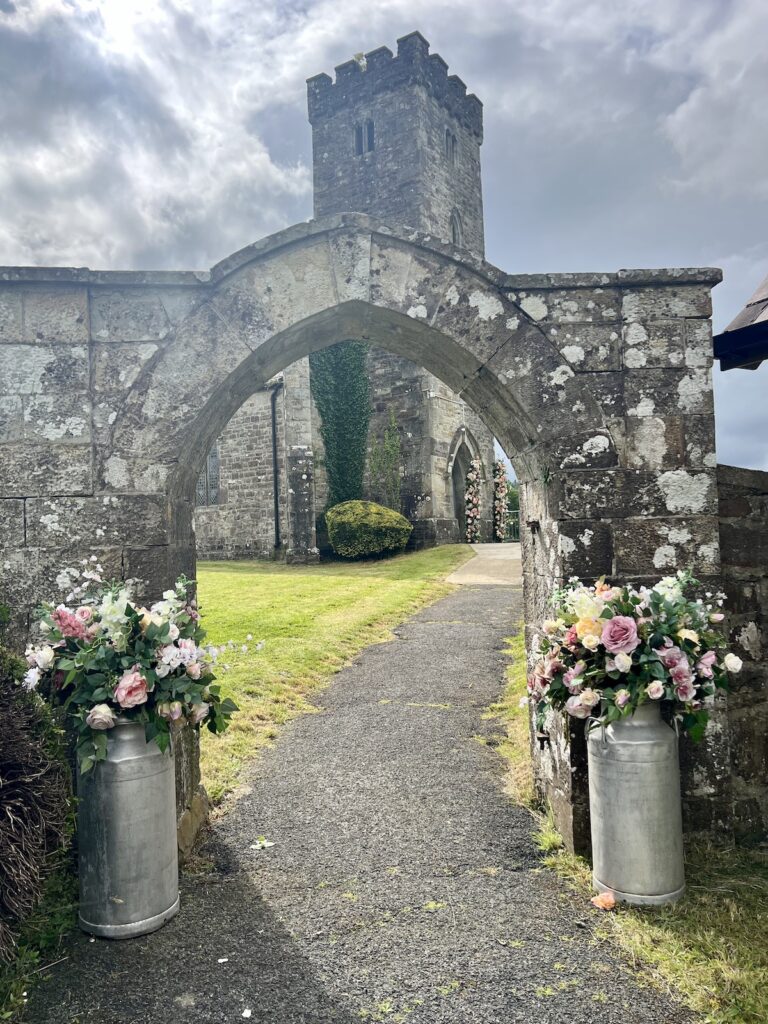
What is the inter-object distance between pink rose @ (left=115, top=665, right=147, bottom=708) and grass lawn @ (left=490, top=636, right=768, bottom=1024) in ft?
7.09

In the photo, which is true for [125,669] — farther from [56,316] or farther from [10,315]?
[10,315]

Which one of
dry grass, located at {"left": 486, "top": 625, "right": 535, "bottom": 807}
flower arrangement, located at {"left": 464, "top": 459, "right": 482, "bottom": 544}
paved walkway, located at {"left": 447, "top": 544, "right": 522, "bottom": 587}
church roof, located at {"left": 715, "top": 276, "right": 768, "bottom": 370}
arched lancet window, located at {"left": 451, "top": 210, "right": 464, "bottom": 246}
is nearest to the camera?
church roof, located at {"left": 715, "top": 276, "right": 768, "bottom": 370}

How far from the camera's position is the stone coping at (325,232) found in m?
3.87

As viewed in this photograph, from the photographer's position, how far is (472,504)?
69.7 feet

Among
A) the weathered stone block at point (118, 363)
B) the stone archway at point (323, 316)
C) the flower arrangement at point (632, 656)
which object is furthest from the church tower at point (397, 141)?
the flower arrangement at point (632, 656)

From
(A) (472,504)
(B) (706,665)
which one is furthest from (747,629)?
(A) (472,504)

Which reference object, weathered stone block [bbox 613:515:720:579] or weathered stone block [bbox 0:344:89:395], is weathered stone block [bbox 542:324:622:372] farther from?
weathered stone block [bbox 0:344:89:395]

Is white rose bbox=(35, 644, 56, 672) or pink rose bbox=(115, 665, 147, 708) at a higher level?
white rose bbox=(35, 644, 56, 672)

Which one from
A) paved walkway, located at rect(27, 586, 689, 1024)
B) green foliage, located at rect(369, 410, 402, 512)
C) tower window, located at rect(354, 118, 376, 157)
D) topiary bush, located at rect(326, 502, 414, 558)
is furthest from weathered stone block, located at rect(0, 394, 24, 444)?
A: tower window, located at rect(354, 118, 376, 157)

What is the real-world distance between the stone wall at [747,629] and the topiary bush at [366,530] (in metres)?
14.4

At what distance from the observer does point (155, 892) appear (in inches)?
121

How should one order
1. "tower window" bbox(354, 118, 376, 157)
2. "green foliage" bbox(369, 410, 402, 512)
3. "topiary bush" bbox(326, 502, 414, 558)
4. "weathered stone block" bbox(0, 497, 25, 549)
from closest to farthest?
"weathered stone block" bbox(0, 497, 25, 549), "topiary bush" bbox(326, 502, 414, 558), "green foliage" bbox(369, 410, 402, 512), "tower window" bbox(354, 118, 376, 157)

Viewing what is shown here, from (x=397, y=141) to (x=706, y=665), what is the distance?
2236cm

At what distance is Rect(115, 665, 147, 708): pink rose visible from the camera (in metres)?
2.97
